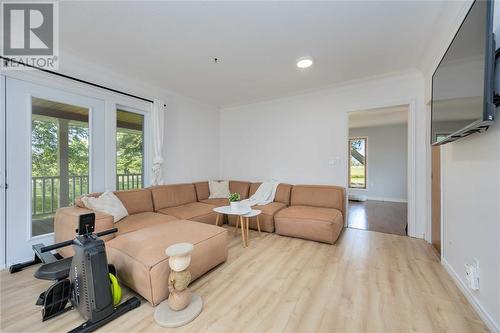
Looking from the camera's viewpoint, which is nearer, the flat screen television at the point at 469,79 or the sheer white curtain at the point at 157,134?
the flat screen television at the point at 469,79

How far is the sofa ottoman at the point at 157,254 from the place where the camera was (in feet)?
5.18

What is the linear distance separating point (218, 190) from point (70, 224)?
2.48 meters

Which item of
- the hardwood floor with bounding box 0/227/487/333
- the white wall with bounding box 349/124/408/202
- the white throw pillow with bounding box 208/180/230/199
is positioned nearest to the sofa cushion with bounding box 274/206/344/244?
the hardwood floor with bounding box 0/227/487/333

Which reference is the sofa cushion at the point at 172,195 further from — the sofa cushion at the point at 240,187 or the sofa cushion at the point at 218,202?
the sofa cushion at the point at 240,187

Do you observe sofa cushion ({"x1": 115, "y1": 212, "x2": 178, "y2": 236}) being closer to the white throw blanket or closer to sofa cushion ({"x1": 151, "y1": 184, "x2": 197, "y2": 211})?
sofa cushion ({"x1": 151, "y1": 184, "x2": 197, "y2": 211})

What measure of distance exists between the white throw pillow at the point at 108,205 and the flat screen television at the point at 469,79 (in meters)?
3.39

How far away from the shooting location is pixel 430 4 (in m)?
1.74

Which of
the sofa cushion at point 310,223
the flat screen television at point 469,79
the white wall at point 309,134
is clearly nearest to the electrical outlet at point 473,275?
the flat screen television at point 469,79

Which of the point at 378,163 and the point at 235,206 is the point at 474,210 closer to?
the point at 235,206

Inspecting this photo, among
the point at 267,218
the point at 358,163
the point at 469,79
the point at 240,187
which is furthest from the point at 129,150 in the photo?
the point at 358,163

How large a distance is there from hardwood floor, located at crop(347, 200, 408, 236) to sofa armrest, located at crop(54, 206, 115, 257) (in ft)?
12.0

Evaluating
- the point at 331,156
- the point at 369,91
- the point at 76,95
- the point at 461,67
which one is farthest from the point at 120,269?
the point at 369,91

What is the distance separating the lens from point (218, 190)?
4.27 m

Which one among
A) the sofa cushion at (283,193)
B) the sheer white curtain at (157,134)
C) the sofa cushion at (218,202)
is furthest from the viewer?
the sofa cushion at (283,193)
